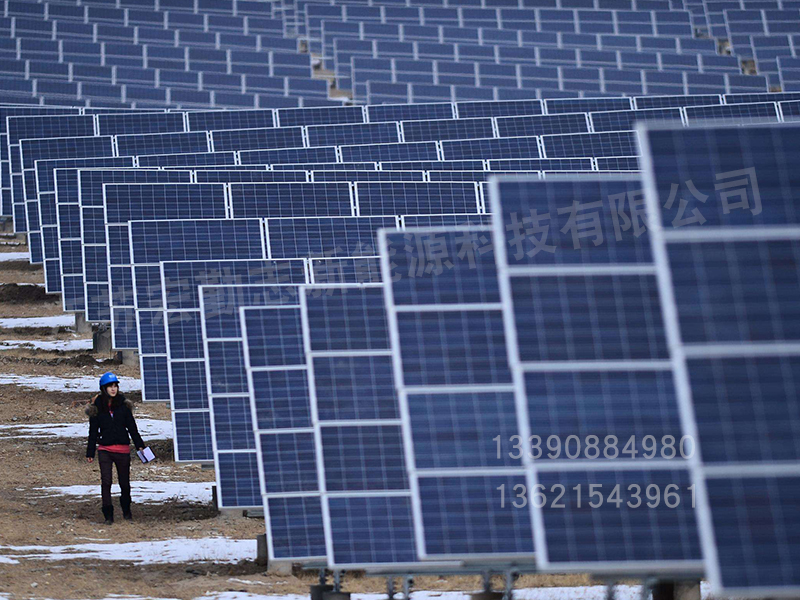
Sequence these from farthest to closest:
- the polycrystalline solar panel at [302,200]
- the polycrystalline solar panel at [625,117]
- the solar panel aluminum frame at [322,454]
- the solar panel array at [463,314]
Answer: the polycrystalline solar panel at [625,117] → the polycrystalline solar panel at [302,200] → the solar panel aluminum frame at [322,454] → the solar panel array at [463,314]

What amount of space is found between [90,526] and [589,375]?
34.3 ft

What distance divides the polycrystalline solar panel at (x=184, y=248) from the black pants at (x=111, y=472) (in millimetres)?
2413

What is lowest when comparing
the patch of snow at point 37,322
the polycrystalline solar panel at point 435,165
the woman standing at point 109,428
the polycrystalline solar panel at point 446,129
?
the woman standing at point 109,428

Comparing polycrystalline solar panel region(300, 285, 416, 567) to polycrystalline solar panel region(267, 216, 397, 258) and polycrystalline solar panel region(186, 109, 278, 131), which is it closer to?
polycrystalline solar panel region(267, 216, 397, 258)

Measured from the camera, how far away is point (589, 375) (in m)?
8.35

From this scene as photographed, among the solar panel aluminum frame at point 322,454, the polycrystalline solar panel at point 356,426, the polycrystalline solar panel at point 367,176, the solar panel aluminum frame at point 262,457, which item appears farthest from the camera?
the polycrystalline solar panel at point 367,176

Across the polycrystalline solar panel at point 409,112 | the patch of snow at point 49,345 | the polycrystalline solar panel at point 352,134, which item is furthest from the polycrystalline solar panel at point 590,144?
the patch of snow at point 49,345

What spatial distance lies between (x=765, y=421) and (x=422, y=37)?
4615cm

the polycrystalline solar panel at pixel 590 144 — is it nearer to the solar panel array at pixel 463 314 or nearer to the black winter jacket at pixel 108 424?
the solar panel array at pixel 463 314

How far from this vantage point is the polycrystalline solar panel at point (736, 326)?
645cm

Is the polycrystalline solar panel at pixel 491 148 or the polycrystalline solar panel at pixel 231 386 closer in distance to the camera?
the polycrystalline solar panel at pixel 231 386

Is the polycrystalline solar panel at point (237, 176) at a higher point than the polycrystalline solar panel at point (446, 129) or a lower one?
lower

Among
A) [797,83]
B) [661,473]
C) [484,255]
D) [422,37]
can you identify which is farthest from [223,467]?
[422,37]

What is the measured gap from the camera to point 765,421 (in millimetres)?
6684
